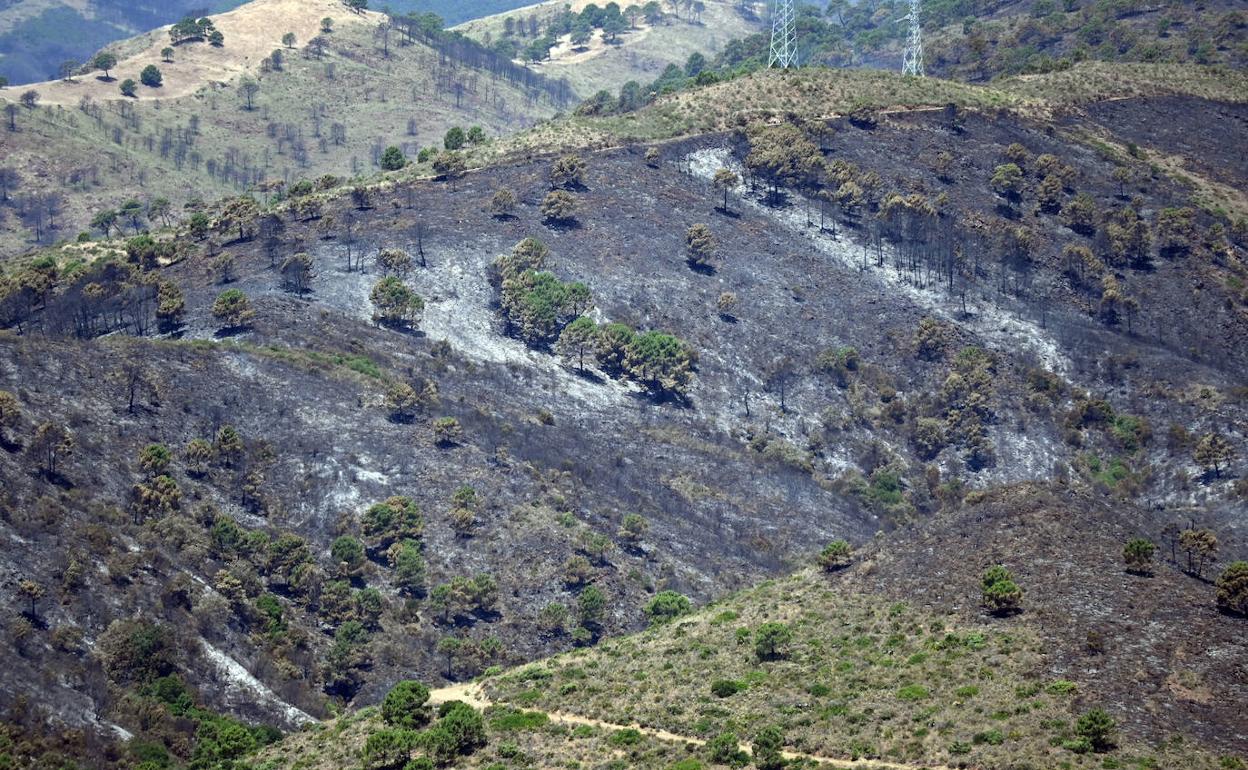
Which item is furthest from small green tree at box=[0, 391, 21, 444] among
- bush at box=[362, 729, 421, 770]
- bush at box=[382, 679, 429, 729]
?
bush at box=[362, 729, 421, 770]

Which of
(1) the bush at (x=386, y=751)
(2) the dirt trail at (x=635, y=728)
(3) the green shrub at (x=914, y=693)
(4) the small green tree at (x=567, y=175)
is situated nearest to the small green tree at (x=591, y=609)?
(2) the dirt trail at (x=635, y=728)

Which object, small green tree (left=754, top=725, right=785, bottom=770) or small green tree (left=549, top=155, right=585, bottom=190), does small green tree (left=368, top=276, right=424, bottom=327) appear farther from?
small green tree (left=754, top=725, right=785, bottom=770)

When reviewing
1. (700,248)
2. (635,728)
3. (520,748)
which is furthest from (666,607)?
(700,248)

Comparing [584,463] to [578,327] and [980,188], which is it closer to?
[578,327]

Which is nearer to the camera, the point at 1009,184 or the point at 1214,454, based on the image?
the point at 1214,454

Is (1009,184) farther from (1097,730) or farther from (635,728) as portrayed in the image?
(1097,730)
